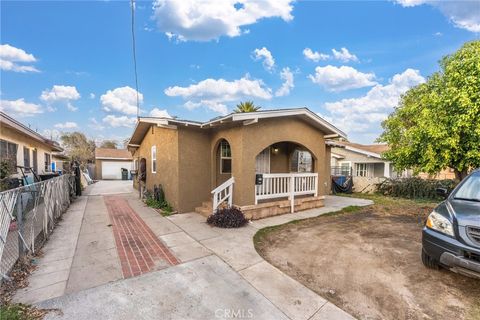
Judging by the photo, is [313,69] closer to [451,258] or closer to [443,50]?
[443,50]

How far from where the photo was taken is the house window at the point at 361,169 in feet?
60.1

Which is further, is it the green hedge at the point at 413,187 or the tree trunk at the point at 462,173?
the green hedge at the point at 413,187

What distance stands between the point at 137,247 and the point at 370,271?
15.1 feet

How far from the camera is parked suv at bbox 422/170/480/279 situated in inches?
112

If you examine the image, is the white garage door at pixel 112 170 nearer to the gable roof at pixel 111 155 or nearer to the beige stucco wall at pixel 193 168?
the gable roof at pixel 111 155

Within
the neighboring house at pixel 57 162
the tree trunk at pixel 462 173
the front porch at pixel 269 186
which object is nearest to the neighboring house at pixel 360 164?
the tree trunk at pixel 462 173

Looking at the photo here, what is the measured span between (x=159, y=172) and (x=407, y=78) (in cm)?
1495

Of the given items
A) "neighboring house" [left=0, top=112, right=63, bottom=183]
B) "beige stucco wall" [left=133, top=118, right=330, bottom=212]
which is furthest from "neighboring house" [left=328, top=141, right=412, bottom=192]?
"neighboring house" [left=0, top=112, right=63, bottom=183]

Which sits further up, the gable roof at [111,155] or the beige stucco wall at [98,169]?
the gable roof at [111,155]

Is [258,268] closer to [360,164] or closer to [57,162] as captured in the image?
[360,164]

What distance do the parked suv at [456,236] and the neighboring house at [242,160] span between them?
4368 millimetres

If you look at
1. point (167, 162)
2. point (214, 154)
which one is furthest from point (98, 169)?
point (214, 154)

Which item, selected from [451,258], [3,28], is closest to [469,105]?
[451,258]

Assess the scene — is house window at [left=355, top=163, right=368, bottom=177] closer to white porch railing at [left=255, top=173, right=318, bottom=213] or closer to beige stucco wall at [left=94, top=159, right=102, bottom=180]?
white porch railing at [left=255, top=173, right=318, bottom=213]
